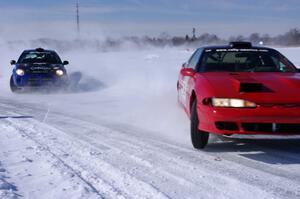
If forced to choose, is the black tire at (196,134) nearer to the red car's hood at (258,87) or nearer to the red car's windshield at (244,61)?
the red car's hood at (258,87)

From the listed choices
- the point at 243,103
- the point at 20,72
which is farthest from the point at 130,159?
the point at 20,72

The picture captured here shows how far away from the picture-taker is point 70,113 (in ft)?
31.8

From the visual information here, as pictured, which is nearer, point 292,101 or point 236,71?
point 292,101

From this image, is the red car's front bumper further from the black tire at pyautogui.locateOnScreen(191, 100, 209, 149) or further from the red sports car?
the black tire at pyautogui.locateOnScreen(191, 100, 209, 149)

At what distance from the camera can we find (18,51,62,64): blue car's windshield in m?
15.0

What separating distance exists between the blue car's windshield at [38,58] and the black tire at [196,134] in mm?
10088

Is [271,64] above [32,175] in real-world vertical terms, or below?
above

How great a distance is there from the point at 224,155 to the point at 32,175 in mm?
2258

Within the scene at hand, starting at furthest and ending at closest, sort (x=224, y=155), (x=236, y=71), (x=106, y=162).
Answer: (x=236, y=71), (x=224, y=155), (x=106, y=162)

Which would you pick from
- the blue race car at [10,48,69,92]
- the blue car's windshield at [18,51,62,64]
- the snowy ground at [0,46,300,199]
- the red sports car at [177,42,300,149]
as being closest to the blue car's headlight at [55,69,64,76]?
the blue race car at [10,48,69,92]

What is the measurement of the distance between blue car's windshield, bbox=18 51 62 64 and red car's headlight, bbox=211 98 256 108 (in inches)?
416

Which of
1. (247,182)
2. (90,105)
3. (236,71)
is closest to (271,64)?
(236,71)

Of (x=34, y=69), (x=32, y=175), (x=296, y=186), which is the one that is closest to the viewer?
(x=296, y=186)

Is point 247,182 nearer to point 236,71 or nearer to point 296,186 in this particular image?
point 296,186
